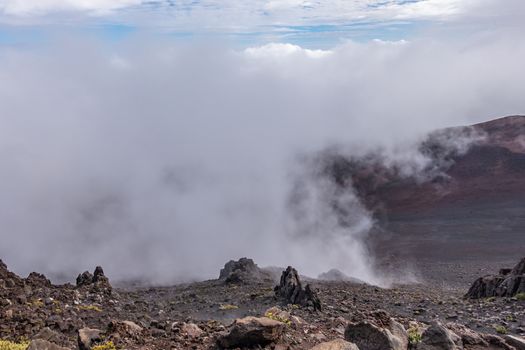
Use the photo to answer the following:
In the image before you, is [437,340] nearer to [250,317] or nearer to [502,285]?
[250,317]

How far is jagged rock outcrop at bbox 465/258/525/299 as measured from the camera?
26953mm

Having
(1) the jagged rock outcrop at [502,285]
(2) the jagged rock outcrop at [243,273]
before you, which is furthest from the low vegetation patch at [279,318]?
(2) the jagged rock outcrop at [243,273]

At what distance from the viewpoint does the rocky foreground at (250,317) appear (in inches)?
473

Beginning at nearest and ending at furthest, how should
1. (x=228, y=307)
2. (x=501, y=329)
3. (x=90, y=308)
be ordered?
(x=501, y=329) < (x=90, y=308) < (x=228, y=307)

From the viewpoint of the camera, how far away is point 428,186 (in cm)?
7150

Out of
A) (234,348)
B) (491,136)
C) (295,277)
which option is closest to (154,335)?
→ (234,348)

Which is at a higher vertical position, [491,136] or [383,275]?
[491,136]

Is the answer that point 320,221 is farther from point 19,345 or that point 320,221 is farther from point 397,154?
point 19,345

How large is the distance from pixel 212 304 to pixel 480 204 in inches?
1791

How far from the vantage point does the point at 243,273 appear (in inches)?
1551

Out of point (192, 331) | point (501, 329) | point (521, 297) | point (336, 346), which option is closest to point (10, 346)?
point (192, 331)

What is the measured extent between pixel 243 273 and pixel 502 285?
18243 mm

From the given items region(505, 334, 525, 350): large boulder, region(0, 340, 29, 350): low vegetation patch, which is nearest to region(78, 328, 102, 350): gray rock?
region(0, 340, 29, 350): low vegetation patch

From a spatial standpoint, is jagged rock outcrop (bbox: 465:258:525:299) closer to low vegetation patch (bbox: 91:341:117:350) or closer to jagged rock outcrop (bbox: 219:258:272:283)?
jagged rock outcrop (bbox: 219:258:272:283)
